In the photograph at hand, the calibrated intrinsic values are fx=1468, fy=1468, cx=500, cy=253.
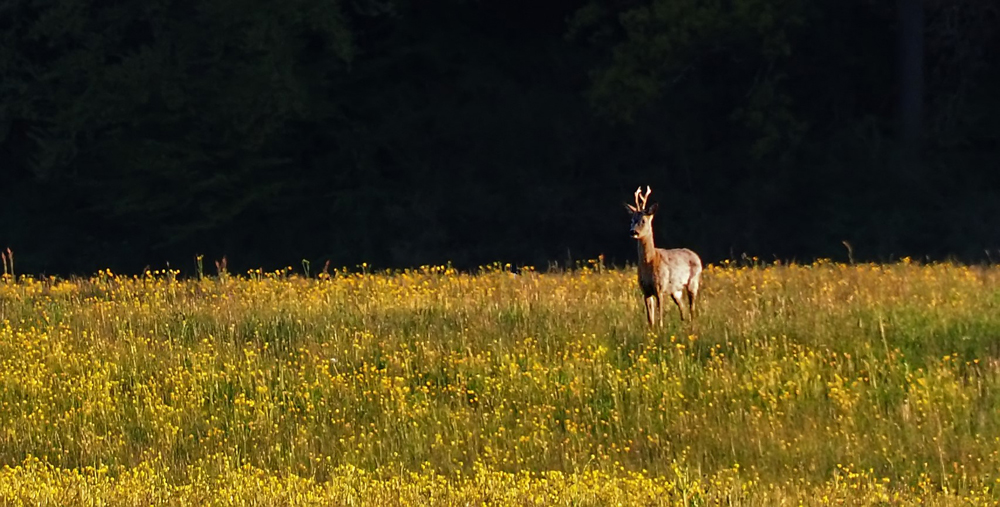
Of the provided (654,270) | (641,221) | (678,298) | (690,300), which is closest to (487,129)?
Answer: (690,300)

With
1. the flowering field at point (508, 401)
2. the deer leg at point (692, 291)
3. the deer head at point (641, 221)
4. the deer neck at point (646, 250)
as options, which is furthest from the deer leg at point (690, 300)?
the deer head at point (641, 221)

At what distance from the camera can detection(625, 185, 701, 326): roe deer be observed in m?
11.8

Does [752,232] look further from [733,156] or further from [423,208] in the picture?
[423,208]

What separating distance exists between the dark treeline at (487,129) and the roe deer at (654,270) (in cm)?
1415

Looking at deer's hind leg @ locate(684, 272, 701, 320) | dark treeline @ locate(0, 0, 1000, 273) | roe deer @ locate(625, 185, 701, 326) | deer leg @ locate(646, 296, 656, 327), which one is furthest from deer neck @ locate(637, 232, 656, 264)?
dark treeline @ locate(0, 0, 1000, 273)

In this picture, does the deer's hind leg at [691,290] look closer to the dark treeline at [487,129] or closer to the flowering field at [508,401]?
the flowering field at [508,401]

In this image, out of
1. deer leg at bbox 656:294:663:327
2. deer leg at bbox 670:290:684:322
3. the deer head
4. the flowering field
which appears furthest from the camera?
deer leg at bbox 670:290:684:322

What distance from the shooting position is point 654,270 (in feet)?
38.8

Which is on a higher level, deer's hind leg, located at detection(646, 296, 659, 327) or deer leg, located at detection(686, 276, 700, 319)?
deer leg, located at detection(686, 276, 700, 319)

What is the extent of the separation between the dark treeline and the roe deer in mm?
14147

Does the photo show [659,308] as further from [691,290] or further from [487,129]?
[487,129]

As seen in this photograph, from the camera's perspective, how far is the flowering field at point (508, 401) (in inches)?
336

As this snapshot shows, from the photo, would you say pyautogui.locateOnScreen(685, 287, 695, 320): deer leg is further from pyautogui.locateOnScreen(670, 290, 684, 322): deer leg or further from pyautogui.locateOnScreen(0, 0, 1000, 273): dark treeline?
pyautogui.locateOnScreen(0, 0, 1000, 273): dark treeline

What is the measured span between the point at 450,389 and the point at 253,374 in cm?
149
